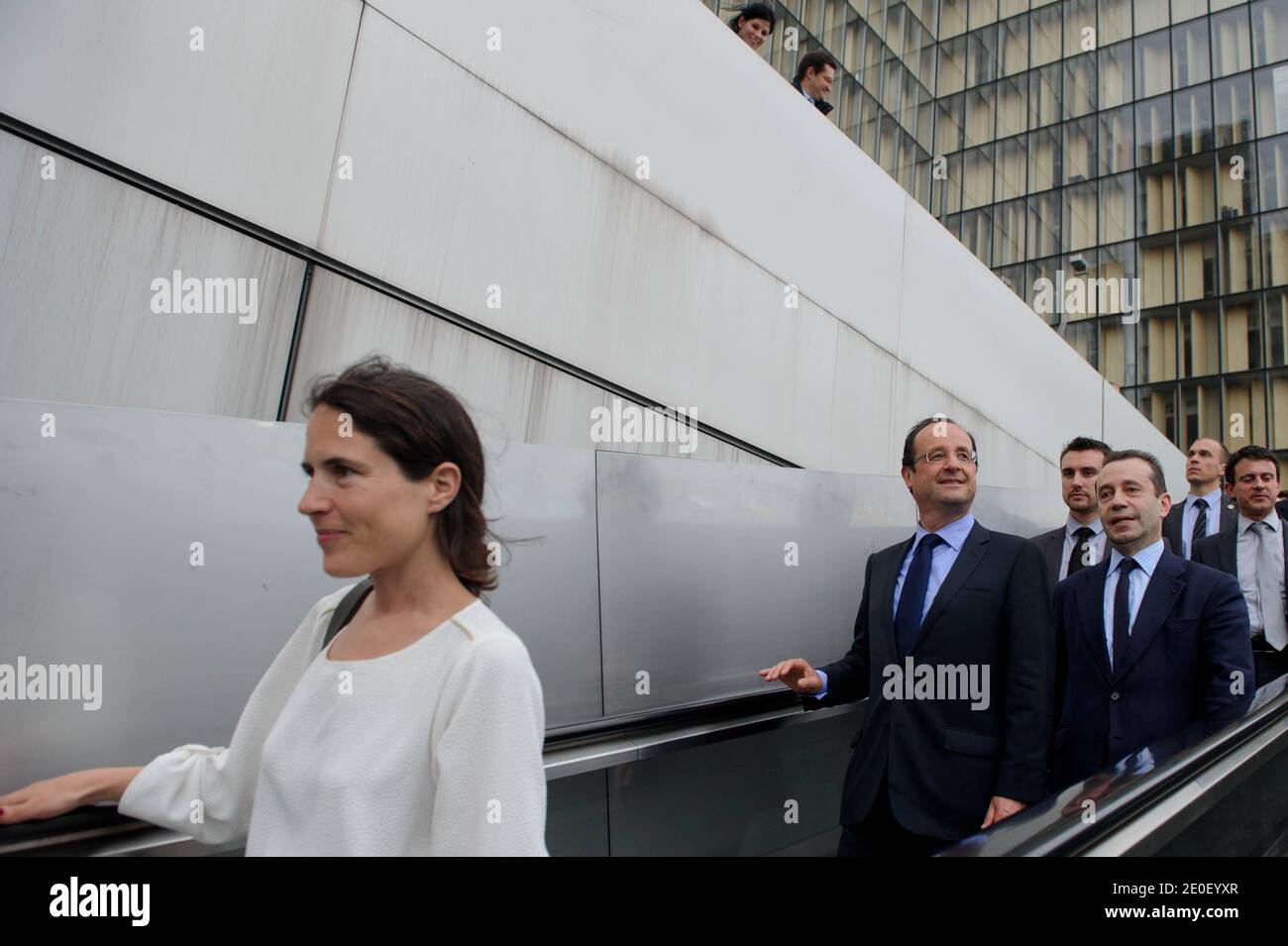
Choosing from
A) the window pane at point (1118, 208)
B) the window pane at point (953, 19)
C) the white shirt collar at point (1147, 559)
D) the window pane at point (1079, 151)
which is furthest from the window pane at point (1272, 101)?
the white shirt collar at point (1147, 559)

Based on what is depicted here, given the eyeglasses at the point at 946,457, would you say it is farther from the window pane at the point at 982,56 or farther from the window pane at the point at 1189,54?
the window pane at the point at 1189,54

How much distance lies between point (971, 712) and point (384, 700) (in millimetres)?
1881

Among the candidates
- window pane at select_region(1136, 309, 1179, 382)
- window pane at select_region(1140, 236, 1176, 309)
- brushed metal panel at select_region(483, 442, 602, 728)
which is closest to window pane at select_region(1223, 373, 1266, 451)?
window pane at select_region(1136, 309, 1179, 382)

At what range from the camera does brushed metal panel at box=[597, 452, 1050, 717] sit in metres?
2.91

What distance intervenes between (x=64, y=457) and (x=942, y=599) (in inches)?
88.6

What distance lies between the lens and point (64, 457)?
1784mm

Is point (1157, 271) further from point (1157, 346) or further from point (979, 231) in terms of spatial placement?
point (979, 231)

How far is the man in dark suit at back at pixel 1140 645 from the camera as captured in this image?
273 centimetres

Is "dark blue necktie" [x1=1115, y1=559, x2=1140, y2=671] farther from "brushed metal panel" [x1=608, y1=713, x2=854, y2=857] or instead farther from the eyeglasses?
"brushed metal panel" [x1=608, y1=713, x2=854, y2=857]

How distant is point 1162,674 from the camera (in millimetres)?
2775

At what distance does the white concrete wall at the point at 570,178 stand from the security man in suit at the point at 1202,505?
6.55 ft

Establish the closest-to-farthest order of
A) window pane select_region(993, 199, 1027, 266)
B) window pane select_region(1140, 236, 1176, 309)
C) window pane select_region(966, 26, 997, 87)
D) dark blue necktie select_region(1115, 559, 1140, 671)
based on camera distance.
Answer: dark blue necktie select_region(1115, 559, 1140, 671) → window pane select_region(966, 26, 997, 87) → window pane select_region(993, 199, 1027, 266) → window pane select_region(1140, 236, 1176, 309)

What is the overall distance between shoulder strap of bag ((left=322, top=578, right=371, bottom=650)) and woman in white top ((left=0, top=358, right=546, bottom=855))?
0.6 inches
